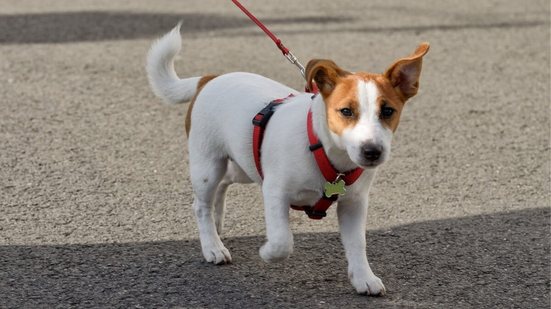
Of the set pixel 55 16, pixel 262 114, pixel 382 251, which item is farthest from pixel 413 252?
pixel 55 16

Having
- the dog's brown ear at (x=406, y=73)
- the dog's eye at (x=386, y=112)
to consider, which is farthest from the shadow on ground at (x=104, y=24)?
the dog's eye at (x=386, y=112)

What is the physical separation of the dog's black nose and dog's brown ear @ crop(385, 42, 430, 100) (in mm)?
375

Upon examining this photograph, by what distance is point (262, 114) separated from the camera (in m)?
4.80

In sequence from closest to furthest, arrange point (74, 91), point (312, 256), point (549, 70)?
point (312, 256), point (74, 91), point (549, 70)

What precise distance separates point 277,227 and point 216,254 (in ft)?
1.93

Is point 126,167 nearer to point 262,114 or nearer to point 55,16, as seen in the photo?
point 262,114

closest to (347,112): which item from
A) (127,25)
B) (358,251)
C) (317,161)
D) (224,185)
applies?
(317,161)

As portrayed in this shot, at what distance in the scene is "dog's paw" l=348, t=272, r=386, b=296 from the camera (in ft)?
15.5

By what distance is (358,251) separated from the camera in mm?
4750

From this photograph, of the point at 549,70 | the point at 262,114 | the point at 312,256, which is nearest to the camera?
the point at 262,114

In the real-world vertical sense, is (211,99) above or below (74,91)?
above

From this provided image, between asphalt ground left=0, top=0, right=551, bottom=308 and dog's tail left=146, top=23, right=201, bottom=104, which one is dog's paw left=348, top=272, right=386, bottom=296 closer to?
asphalt ground left=0, top=0, right=551, bottom=308

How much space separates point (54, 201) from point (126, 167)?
2.52 feet

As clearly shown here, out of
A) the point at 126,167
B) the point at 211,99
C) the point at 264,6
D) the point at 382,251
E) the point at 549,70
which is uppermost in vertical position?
the point at 211,99
